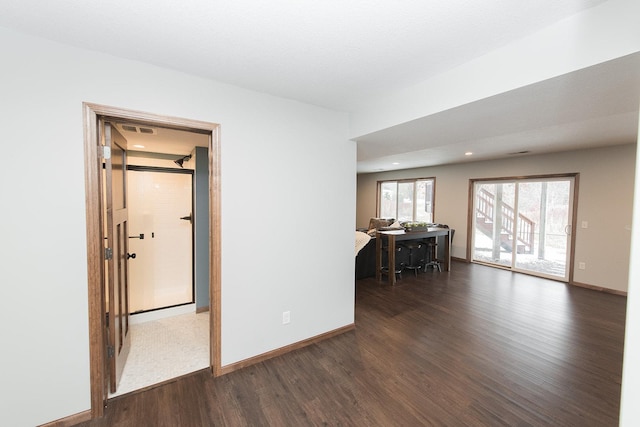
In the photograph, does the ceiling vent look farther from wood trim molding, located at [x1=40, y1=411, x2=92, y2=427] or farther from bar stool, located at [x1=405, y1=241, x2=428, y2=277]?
bar stool, located at [x1=405, y1=241, x2=428, y2=277]

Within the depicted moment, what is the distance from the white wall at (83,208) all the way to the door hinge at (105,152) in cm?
14

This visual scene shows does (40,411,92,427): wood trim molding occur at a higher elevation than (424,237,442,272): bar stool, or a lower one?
lower

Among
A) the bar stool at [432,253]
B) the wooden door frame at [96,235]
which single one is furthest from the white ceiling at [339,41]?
the bar stool at [432,253]

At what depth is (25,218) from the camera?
157cm

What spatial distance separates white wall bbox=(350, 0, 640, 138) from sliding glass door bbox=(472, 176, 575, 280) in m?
4.93

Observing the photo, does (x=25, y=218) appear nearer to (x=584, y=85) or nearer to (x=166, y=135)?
(x=166, y=135)

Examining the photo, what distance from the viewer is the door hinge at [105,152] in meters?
1.82

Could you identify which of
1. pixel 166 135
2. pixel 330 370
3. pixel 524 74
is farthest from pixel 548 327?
pixel 166 135

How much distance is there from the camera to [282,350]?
2.55 m

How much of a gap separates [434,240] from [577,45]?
5.05m

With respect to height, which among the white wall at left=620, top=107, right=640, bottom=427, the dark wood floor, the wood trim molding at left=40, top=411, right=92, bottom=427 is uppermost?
the white wall at left=620, top=107, right=640, bottom=427

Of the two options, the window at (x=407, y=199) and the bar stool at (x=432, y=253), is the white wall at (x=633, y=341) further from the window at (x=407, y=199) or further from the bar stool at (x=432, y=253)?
the window at (x=407, y=199)

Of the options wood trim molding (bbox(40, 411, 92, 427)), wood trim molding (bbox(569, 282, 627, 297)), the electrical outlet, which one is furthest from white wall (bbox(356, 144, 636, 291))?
wood trim molding (bbox(40, 411, 92, 427))

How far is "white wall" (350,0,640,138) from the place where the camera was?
4.02 feet
